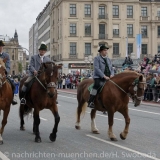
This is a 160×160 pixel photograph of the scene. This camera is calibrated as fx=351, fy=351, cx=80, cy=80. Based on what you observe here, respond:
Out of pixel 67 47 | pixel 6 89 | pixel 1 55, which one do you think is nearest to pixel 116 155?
pixel 6 89

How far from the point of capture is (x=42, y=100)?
9719mm

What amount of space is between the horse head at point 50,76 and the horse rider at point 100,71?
1.48 m

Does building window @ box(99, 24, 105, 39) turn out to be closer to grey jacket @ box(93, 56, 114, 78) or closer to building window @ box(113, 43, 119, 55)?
building window @ box(113, 43, 119, 55)

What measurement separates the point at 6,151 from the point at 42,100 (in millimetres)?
1870

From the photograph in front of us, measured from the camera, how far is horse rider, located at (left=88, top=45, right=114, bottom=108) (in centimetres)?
1048

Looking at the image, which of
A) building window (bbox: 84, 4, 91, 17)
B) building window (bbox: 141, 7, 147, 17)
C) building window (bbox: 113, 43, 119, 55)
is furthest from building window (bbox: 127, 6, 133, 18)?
building window (bbox: 84, 4, 91, 17)

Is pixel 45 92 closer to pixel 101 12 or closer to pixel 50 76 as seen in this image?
pixel 50 76

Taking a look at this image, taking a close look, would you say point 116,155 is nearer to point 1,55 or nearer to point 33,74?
point 33,74

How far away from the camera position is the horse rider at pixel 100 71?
10484 mm

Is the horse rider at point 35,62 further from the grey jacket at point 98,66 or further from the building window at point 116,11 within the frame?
the building window at point 116,11

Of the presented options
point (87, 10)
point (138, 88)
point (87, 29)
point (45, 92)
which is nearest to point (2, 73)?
point (45, 92)

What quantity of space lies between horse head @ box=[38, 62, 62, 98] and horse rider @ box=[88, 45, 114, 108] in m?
1.48

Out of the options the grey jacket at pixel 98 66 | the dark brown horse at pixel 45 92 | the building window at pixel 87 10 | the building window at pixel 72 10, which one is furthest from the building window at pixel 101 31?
the dark brown horse at pixel 45 92

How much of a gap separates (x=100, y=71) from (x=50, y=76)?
1725 mm
